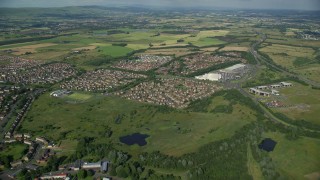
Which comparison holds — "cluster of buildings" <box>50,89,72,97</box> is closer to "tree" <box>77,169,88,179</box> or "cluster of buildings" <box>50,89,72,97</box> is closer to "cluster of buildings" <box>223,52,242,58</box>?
"tree" <box>77,169,88,179</box>

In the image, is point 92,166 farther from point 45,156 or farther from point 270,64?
point 270,64

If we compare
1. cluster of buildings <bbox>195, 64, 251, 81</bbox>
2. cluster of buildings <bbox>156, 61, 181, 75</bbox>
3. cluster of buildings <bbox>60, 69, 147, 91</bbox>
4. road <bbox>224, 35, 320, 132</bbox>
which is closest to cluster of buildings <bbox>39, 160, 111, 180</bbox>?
road <bbox>224, 35, 320, 132</bbox>

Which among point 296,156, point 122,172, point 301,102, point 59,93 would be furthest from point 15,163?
point 301,102

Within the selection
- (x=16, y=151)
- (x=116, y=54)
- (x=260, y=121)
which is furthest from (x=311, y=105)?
(x=116, y=54)

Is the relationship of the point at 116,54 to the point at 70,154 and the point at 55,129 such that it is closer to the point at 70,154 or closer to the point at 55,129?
the point at 55,129

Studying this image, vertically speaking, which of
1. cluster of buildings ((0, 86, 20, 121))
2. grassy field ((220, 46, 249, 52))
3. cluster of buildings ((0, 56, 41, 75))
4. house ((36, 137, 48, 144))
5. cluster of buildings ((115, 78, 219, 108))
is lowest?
house ((36, 137, 48, 144))
